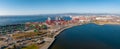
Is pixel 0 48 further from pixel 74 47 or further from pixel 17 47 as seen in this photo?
pixel 74 47

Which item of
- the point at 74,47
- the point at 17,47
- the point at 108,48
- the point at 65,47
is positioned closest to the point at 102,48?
the point at 108,48

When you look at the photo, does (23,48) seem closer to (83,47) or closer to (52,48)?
(52,48)

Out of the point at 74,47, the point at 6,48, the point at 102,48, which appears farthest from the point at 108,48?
the point at 6,48

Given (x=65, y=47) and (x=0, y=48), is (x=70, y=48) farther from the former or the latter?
(x=0, y=48)

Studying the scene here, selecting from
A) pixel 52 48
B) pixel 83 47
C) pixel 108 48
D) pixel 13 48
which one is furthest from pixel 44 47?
pixel 108 48

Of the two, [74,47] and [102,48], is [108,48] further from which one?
[74,47]

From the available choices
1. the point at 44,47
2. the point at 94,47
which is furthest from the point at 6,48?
the point at 94,47
